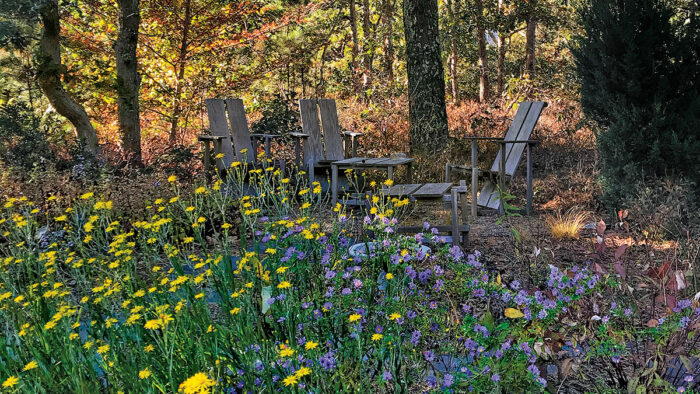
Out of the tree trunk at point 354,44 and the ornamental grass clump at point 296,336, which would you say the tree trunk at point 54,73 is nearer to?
the ornamental grass clump at point 296,336

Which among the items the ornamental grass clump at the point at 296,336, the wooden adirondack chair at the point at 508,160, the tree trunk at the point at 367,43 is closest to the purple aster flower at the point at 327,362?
the ornamental grass clump at the point at 296,336

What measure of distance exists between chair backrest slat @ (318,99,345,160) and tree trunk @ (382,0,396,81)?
539 cm

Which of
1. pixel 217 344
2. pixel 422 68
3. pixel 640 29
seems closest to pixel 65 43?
pixel 422 68

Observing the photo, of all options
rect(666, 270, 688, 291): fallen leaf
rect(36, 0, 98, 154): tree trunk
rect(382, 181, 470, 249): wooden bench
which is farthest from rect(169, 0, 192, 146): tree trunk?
rect(666, 270, 688, 291): fallen leaf

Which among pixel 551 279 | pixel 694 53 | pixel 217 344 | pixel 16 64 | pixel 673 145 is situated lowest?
pixel 217 344

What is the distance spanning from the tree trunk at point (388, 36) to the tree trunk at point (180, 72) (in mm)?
4334

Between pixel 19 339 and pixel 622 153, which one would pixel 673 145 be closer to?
pixel 622 153

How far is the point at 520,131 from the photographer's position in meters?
5.53

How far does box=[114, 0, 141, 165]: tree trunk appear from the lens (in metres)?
6.49

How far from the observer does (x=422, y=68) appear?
702 centimetres

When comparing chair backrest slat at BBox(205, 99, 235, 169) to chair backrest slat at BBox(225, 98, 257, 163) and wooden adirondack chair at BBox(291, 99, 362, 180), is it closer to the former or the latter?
chair backrest slat at BBox(225, 98, 257, 163)

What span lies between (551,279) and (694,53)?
360 centimetres

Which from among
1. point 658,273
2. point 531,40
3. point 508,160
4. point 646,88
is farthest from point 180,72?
point 658,273

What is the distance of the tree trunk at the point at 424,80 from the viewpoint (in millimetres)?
6969
